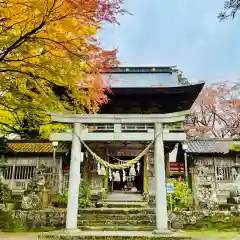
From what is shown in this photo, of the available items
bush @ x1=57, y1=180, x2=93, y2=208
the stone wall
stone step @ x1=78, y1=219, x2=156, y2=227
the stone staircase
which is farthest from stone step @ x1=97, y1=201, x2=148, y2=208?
the stone wall

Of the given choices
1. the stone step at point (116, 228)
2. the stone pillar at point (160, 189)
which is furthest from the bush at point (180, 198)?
the stone pillar at point (160, 189)

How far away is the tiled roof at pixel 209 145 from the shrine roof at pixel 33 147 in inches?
294

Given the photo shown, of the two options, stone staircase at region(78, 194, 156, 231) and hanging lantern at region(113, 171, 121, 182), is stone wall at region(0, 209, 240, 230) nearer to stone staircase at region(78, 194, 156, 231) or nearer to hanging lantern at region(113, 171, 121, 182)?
stone staircase at region(78, 194, 156, 231)

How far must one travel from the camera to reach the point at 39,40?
24.7 feet

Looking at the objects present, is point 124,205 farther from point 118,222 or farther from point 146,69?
point 146,69

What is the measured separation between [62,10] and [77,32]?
94 centimetres

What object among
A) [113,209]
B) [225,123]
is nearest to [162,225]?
[113,209]

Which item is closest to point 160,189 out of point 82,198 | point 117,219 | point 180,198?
point 117,219

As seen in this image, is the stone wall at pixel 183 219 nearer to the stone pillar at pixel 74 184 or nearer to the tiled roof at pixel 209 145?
the stone pillar at pixel 74 184

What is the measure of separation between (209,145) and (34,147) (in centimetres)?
1080

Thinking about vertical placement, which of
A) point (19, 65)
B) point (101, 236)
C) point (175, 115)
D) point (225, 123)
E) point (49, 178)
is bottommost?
point (101, 236)

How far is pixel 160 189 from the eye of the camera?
32.2 ft

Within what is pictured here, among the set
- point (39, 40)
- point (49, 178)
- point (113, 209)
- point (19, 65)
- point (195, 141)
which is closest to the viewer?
point (39, 40)

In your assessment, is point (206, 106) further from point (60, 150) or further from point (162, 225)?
→ point (162, 225)
